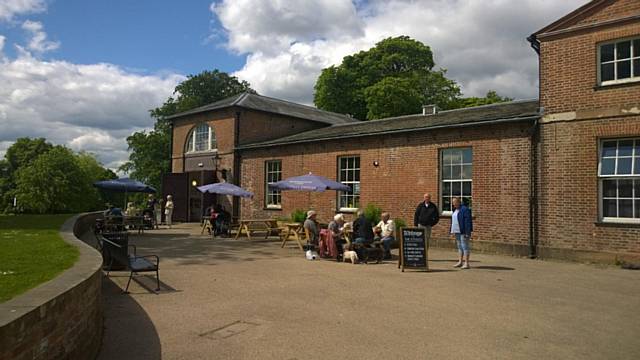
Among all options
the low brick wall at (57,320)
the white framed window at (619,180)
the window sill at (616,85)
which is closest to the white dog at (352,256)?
the white framed window at (619,180)

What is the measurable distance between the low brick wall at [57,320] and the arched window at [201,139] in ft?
68.0

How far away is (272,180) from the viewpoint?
2227 cm

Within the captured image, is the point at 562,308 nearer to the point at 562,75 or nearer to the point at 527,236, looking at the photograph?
the point at 527,236

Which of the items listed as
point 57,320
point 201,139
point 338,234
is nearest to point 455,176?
point 338,234

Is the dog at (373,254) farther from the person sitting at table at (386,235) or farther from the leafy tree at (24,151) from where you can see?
the leafy tree at (24,151)

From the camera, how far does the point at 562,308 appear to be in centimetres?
724

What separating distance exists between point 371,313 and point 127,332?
3166 mm

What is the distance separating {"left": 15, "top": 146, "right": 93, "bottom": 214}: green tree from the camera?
4012cm

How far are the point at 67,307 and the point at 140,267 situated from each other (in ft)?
13.8

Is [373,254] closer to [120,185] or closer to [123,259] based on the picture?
[123,259]

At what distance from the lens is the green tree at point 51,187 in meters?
40.1

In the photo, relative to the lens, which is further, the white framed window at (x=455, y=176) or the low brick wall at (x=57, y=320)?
the white framed window at (x=455, y=176)

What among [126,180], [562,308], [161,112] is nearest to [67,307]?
[562,308]

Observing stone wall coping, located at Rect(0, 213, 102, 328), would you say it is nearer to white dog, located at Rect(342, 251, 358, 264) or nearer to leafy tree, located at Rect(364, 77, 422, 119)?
white dog, located at Rect(342, 251, 358, 264)
